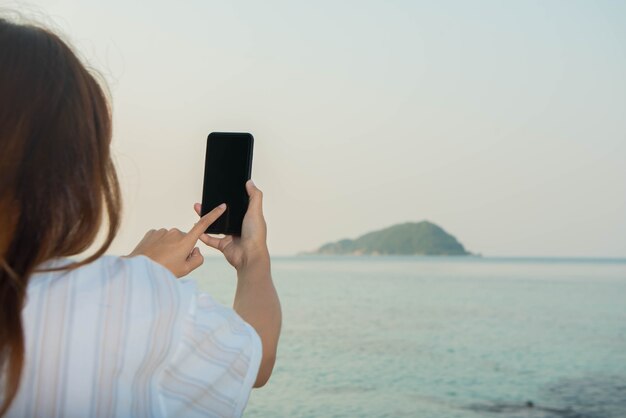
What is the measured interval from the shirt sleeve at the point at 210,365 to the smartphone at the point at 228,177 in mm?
307

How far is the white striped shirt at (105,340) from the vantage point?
3.68 feet

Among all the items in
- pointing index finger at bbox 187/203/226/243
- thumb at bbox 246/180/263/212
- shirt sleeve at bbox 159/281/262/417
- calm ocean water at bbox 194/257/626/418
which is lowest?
calm ocean water at bbox 194/257/626/418

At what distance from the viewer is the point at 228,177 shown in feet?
5.19

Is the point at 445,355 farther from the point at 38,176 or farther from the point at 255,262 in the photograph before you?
the point at 38,176

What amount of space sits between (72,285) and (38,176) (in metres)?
0.16

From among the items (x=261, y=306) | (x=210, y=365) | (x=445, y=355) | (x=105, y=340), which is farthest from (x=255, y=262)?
(x=445, y=355)

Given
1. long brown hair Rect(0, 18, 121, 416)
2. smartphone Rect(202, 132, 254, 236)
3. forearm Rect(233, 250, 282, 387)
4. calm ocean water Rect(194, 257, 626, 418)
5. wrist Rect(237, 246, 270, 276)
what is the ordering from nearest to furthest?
long brown hair Rect(0, 18, 121, 416) < forearm Rect(233, 250, 282, 387) < wrist Rect(237, 246, 270, 276) < smartphone Rect(202, 132, 254, 236) < calm ocean water Rect(194, 257, 626, 418)

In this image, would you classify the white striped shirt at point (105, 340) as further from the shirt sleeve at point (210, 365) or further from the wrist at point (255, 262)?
the wrist at point (255, 262)

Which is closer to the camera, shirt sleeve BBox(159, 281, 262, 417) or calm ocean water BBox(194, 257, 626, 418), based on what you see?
shirt sleeve BBox(159, 281, 262, 417)

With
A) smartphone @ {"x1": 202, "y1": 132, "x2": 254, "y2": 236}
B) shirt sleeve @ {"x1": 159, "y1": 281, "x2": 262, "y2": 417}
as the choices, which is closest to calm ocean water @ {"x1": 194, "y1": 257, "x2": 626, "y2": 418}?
smartphone @ {"x1": 202, "y1": 132, "x2": 254, "y2": 236}

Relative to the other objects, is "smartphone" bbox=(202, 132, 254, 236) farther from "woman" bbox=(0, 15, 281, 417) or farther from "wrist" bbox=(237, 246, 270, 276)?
"woman" bbox=(0, 15, 281, 417)

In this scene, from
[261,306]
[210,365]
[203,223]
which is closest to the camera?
[210,365]

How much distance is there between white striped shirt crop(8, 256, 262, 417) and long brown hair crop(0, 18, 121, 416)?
0.03m

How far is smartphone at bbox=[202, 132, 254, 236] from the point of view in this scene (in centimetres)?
153
